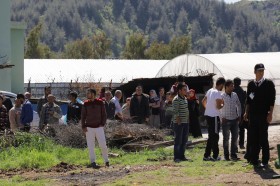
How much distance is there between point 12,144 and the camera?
57.1ft

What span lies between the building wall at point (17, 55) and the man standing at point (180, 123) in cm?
2799

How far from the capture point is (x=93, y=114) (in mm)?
14945

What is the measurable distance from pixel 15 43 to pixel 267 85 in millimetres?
31931

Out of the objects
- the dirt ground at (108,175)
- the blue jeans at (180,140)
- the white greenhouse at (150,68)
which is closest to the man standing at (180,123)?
the blue jeans at (180,140)

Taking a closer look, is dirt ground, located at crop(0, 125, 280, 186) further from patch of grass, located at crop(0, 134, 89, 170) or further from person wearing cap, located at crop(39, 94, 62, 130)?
person wearing cap, located at crop(39, 94, 62, 130)

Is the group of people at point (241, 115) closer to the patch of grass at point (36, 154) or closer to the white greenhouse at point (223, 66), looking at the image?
the patch of grass at point (36, 154)

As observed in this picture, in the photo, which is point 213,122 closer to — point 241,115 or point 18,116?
point 241,115

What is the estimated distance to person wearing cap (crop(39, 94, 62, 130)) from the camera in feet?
61.4

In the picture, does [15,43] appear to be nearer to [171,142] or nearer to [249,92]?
[171,142]

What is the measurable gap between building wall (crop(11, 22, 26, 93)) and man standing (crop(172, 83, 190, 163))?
91.8ft

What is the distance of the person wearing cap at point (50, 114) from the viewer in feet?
61.4

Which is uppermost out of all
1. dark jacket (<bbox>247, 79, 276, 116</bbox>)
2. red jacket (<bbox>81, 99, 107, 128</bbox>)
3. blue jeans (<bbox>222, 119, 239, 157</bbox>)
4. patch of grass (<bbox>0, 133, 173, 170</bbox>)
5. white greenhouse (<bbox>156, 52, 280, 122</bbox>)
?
white greenhouse (<bbox>156, 52, 280, 122</bbox>)

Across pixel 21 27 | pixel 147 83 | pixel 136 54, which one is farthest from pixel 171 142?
pixel 136 54

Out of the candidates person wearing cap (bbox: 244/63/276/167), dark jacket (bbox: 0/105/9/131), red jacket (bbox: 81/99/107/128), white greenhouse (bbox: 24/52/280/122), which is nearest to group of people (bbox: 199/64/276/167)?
person wearing cap (bbox: 244/63/276/167)
